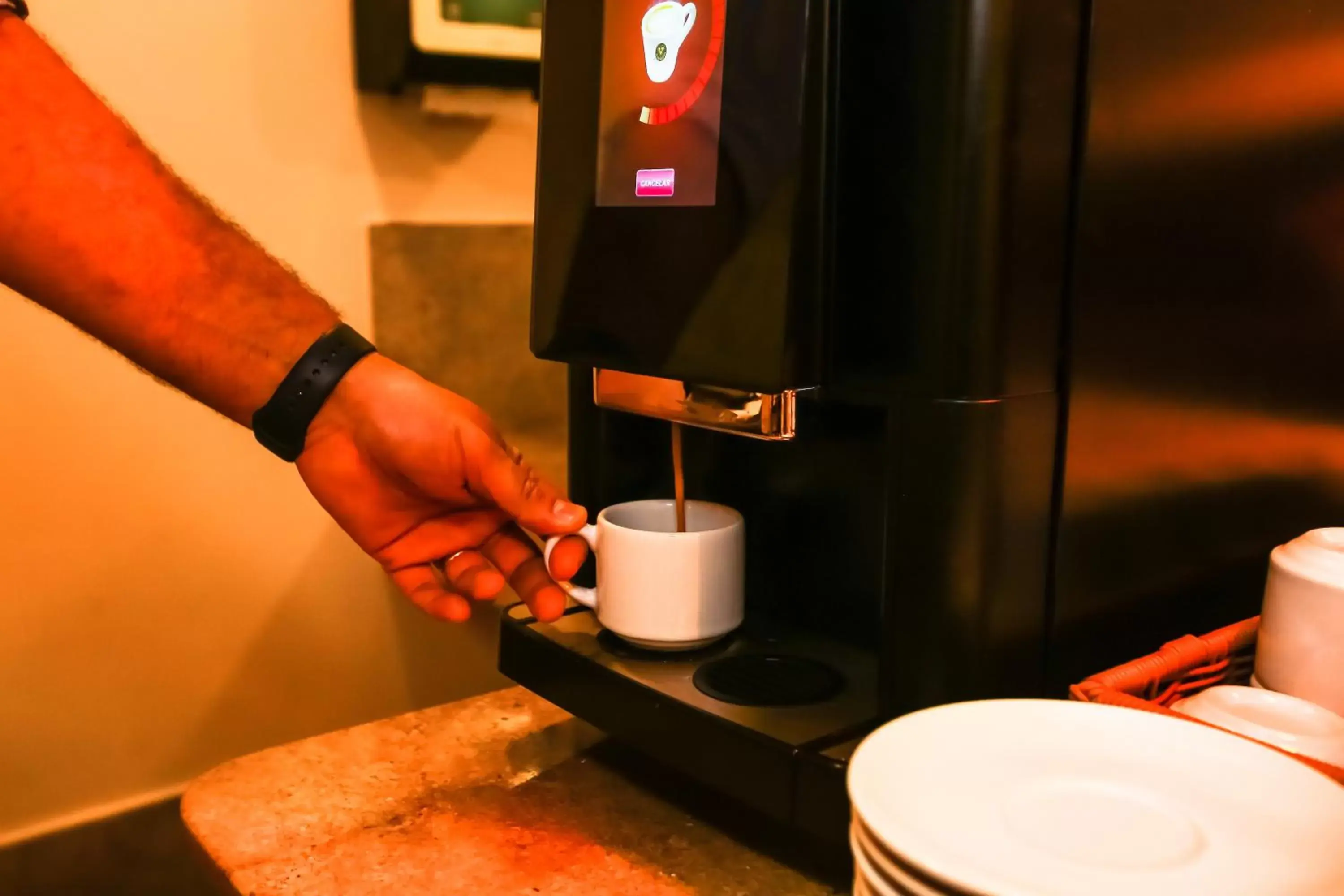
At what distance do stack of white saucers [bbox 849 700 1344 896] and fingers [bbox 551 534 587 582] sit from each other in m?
0.27

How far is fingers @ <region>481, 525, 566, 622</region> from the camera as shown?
664mm

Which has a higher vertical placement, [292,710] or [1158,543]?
[1158,543]

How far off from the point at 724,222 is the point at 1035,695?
0.26m

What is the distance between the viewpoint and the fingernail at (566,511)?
639mm

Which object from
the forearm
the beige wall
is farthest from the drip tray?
the beige wall

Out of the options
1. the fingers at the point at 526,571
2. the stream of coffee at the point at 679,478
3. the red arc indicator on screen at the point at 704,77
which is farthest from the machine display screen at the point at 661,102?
the fingers at the point at 526,571

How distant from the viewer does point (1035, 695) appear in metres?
0.52

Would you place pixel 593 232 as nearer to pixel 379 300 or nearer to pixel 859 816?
pixel 859 816

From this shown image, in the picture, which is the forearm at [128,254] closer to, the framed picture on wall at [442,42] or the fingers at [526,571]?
the fingers at [526,571]

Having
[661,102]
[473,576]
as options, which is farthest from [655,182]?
[473,576]

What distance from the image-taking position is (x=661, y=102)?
554 millimetres

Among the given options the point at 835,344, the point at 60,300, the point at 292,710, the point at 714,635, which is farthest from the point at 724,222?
the point at 292,710

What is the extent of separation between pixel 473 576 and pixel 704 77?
348 mm

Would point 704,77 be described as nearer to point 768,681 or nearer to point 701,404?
point 701,404
